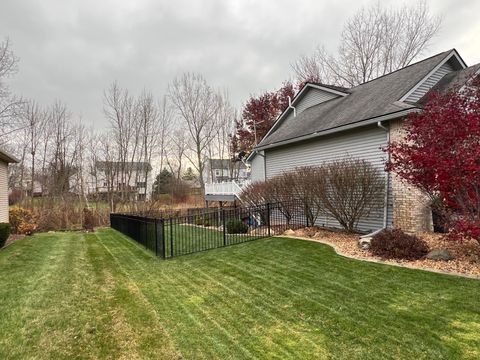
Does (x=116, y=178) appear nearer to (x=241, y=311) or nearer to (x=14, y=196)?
(x=14, y=196)

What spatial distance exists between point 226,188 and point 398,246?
44.0ft

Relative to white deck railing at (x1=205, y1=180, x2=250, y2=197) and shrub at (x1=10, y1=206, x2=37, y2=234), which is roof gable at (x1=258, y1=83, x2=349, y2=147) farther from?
shrub at (x1=10, y1=206, x2=37, y2=234)

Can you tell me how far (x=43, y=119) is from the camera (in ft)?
67.3

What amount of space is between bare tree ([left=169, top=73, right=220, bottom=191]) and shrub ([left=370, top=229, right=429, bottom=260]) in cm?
2281

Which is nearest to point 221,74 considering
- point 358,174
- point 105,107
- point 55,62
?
point 105,107

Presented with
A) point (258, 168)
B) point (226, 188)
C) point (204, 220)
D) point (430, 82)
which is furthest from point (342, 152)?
point (226, 188)

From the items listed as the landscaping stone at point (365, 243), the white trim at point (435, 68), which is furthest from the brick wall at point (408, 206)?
the landscaping stone at point (365, 243)

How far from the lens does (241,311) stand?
3859mm

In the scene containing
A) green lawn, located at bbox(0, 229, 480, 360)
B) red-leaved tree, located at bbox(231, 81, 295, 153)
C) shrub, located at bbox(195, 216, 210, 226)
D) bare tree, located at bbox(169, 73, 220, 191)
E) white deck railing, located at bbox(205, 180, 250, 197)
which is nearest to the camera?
green lawn, located at bbox(0, 229, 480, 360)

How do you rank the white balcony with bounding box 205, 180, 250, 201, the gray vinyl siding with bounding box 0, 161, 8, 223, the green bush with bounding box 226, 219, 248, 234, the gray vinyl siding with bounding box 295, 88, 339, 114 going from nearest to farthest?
the green bush with bounding box 226, 219, 248, 234 → the gray vinyl siding with bounding box 0, 161, 8, 223 → the gray vinyl siding with bounding box 295, 88, 339, 114 → the white balcony with bounding box 205, 180, 250, 201

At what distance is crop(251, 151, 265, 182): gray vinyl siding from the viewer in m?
15.6

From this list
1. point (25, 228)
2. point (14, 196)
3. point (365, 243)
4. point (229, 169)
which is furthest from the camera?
point (229, 169)

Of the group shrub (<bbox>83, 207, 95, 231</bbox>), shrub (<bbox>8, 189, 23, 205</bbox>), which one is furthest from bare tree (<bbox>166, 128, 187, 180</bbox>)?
shrub (<bbox>8, 189, 23, 205</bbox>)

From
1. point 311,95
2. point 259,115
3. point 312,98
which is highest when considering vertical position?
point 259,115
